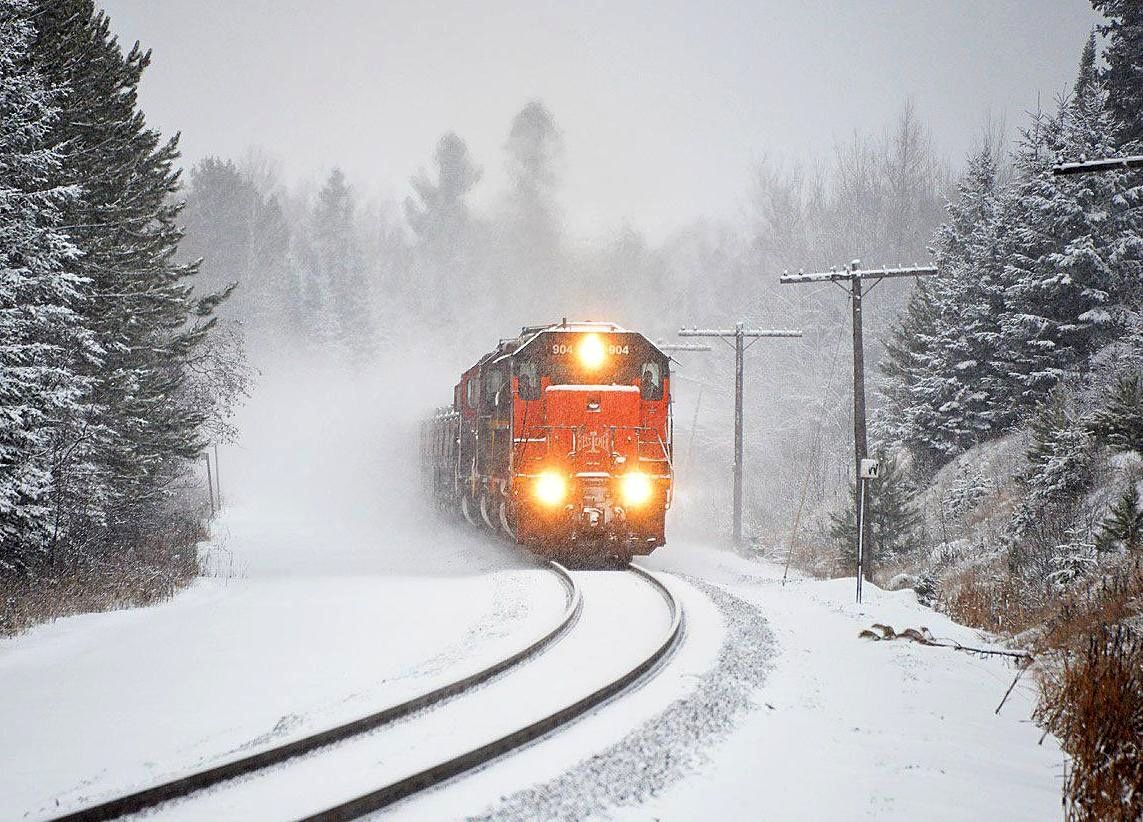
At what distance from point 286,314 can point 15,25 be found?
59.5 metres

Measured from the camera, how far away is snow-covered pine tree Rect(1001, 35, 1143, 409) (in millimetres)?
20859

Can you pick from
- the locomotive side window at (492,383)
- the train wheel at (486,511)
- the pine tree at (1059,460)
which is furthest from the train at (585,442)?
the pine tree at (1059,460)

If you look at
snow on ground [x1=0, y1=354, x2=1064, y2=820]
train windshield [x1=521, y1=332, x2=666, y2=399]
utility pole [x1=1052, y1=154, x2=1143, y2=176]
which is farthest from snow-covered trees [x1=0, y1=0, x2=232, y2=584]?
utility pole [x1=1052, y1=154, x2=1143, y2=176]

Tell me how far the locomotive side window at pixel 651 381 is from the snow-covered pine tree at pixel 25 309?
885 cm

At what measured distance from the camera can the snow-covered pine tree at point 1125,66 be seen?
25.2m

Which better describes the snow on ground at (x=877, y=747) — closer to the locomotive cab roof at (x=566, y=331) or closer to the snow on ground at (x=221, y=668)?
the snow on ground at (x=221, y=668)

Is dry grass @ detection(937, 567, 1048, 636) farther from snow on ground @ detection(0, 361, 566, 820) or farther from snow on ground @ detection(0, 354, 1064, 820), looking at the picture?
snow on ground @ detection(0, 361, 566, 820)

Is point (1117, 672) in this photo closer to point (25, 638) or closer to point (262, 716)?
point (262, 716)

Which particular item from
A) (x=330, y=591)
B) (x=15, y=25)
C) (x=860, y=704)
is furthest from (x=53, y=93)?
(x=860, y=704)

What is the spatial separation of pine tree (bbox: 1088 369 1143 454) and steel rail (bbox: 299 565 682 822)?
9674 mm

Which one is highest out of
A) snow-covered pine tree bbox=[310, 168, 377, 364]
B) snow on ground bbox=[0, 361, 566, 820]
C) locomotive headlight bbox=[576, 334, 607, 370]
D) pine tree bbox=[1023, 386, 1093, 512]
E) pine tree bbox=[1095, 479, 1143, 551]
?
snow-covered pine tree bbox=[310, 168, 377, 364]

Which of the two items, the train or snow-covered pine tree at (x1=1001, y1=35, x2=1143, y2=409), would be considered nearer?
the train

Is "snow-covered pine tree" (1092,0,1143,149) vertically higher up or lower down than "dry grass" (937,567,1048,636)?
higher up

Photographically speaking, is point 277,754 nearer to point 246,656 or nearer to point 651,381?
point 246,656
